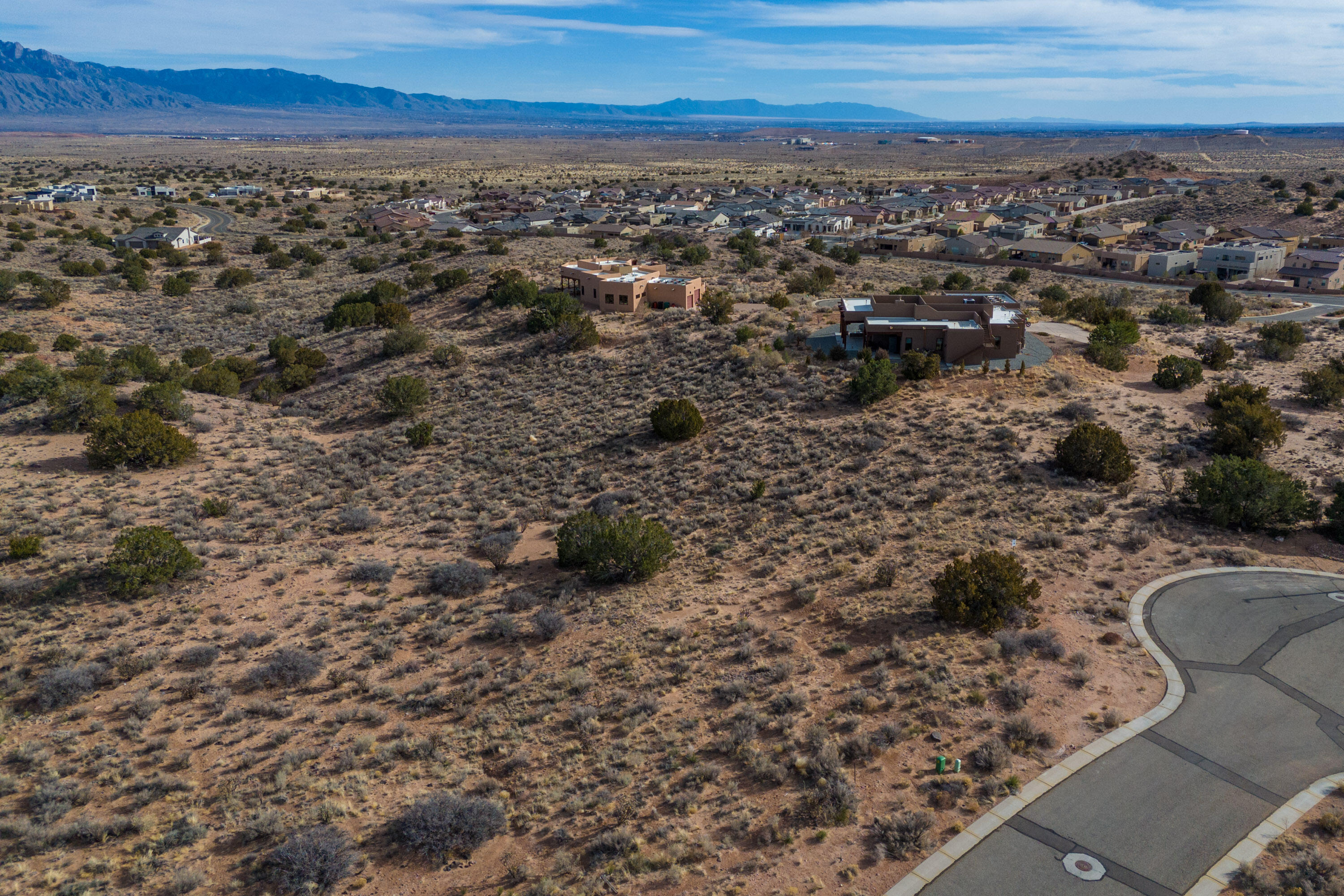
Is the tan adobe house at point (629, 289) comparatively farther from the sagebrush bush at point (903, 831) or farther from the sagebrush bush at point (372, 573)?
the sagebrush bush at point (903, 831)

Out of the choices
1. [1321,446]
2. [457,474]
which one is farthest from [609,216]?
[1321,446]

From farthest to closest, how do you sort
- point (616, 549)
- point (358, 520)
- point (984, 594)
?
point (358, 520) < point (616, 549) < point (984, 594)

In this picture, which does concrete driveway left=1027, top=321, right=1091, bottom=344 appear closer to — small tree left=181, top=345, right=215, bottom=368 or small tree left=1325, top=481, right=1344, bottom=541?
small tree left=1325, top=481, right=1344, bottom=541

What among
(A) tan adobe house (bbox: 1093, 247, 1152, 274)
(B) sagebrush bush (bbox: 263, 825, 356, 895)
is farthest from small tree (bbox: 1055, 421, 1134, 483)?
(A) tan adobe house (bbox: 1093, 247, 1152, 274)

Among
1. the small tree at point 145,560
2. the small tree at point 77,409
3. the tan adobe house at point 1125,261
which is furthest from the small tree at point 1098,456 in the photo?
the tan adobe house at point 1125,261

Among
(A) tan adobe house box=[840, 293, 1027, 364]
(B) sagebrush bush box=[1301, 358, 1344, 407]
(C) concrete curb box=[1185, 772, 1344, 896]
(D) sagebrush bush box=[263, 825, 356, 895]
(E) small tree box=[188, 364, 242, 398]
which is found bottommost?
(D) sagebrush bush box=[263, 825, 356, 895]

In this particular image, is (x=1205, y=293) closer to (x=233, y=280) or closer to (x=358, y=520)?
(x=358, y=520)

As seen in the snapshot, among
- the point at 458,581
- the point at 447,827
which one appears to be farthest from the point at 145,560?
the point at 447,827
